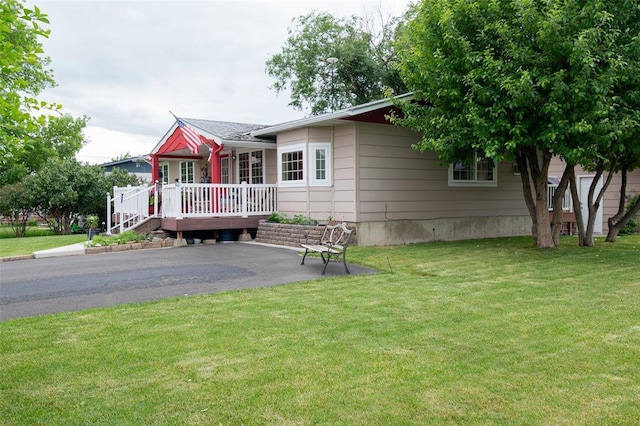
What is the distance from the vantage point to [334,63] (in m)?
29.5

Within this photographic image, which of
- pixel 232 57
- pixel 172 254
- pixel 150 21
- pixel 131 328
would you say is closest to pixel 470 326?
pixel 131 328

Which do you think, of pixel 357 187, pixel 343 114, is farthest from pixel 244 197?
pixel 343 114

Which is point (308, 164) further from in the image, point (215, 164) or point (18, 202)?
point (18, 202)

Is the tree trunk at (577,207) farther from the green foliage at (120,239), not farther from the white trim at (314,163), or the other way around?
the green foliage at (120,239)

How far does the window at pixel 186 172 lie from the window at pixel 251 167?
4526mm

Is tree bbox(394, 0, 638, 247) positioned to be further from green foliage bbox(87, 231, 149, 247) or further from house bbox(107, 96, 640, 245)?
green foliage bbox(87, 231, 149, 247)

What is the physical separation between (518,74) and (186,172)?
51.9 ft

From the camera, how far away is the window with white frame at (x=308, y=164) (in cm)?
1353

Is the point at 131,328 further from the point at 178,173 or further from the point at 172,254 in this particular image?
the point at 178,173

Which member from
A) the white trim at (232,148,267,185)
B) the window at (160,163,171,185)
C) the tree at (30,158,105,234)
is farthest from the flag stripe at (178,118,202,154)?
the tree at (30,158,105,234)

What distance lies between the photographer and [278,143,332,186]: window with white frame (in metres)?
13.5

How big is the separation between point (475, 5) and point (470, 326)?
25.0 feet

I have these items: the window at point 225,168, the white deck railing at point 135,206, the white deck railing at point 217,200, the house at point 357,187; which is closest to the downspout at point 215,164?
the house at point 357,187

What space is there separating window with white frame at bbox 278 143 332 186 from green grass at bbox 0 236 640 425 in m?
6.77
